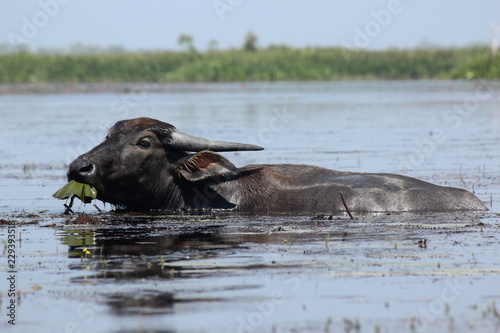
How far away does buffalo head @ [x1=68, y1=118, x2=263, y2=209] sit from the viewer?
11.1 metres

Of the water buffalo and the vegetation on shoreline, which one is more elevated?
the vegetation on shoreline

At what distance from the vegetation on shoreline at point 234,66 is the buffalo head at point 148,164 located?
60876mm

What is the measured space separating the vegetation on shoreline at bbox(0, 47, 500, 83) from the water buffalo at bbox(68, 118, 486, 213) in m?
60.6

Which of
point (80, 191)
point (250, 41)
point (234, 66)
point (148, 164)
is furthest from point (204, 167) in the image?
point (250, 41)

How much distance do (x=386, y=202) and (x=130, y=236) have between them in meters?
2.98

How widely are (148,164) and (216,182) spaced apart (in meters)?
0.81

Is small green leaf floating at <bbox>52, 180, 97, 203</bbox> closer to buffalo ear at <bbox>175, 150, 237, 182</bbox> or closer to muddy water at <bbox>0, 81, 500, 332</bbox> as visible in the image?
muddy water at <bbox>0, 81, 500, 332</bbox>

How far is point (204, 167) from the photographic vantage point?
11.2 metres

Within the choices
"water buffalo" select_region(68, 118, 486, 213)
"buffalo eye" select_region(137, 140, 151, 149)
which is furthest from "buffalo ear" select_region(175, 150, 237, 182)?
"buffalo eye" select_region(137, 140, 151, 149)

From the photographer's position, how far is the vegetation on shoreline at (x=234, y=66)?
7200 cm

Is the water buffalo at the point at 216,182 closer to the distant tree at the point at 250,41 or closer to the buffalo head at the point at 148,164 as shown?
the buffalo head at the point at 148,164

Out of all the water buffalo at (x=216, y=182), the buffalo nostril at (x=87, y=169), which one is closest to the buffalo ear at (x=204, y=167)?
the water buffalo at (x=216, y=182)

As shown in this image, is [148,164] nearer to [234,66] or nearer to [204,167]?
[204,167]

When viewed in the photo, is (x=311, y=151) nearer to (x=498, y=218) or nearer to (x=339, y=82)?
(x=498, y=218)
